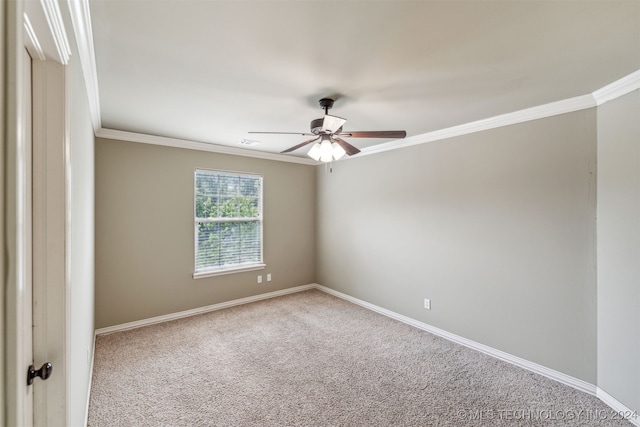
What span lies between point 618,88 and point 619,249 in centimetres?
121

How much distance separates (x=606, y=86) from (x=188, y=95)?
10.9 ft

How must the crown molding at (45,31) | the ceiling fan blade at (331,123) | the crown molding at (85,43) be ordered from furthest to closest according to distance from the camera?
the ceiling fan blade at (331,123), the crown molding at (85,43), the crown molding at (45,31)

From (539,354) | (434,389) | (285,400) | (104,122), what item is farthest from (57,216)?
(539,354)

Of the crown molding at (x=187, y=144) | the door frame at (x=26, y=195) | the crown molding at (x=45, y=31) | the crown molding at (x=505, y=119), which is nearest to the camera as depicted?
the door frame at (x=26, y=195)

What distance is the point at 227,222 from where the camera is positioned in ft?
14.4

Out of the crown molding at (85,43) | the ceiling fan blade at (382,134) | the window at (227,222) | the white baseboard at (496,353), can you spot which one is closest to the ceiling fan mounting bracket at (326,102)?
the ceiling fan blade at (382,134)

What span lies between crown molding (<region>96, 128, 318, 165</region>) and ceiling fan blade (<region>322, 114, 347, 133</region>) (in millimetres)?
2311

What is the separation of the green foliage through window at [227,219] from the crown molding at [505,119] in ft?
7.55

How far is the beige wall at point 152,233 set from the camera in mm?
3377

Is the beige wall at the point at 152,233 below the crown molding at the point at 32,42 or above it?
below

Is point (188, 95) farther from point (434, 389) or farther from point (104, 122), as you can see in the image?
point (434, 389)

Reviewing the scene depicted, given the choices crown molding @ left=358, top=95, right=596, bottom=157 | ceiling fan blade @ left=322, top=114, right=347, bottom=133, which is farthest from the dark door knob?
crown molding @ left=358, top=95, right=596, bottom=157

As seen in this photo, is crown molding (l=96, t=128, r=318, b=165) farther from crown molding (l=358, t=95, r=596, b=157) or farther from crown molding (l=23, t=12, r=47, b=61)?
crown molding (l=23, t=12, r=47, b=61)

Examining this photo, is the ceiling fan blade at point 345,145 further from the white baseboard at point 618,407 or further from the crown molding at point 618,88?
the white baseboard at point 618,407
